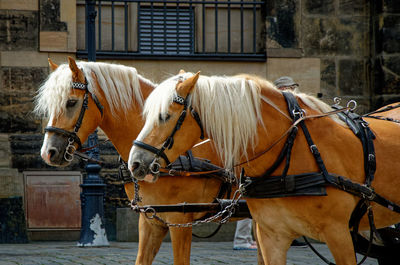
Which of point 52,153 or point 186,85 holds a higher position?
point 186,85

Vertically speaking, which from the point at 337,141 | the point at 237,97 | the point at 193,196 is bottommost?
the point at 193,196

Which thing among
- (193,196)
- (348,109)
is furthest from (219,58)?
(348,109)

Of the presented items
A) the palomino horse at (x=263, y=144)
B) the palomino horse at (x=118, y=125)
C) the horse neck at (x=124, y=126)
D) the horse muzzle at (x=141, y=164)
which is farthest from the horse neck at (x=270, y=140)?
the horse neck at (x=124, y=126)

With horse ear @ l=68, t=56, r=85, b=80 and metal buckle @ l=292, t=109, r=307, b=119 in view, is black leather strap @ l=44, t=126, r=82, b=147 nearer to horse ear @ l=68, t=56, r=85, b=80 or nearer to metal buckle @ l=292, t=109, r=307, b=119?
horse ear @ l=68, t=56, r=85, b=80

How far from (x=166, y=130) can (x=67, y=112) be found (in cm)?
138

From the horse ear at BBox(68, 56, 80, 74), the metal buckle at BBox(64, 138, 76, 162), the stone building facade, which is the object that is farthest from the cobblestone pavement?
the horse ear at BBox(68, 56, 80, 74)

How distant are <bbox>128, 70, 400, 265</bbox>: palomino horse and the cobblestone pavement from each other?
328 centimetres

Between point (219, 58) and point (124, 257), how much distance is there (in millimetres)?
3704

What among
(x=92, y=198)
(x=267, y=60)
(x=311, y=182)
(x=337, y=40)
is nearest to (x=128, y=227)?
(x=92, y=198)

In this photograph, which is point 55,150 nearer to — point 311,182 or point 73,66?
point 73,66

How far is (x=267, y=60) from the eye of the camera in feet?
33.9

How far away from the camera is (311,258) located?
25.7 ft

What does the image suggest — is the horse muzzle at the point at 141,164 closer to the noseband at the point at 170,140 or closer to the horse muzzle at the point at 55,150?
the noseband at the point at 170,140

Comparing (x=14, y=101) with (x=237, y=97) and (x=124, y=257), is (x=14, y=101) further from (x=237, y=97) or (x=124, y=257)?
(x=237, y=97)
